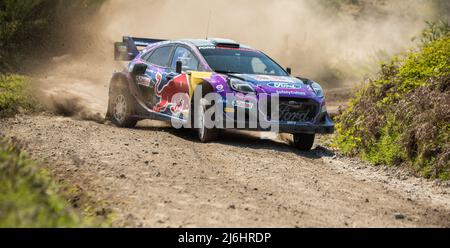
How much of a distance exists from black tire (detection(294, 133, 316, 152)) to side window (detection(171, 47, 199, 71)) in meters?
1.82

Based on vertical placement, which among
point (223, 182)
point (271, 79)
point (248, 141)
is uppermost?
point (271, 79)

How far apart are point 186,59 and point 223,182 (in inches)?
166

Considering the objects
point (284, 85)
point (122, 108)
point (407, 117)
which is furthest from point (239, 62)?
point (407, 117)

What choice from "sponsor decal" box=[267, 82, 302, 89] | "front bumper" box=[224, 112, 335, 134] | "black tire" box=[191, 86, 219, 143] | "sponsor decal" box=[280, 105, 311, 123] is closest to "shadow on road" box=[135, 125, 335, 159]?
"black tire" box=[191, 86, 219, 143]

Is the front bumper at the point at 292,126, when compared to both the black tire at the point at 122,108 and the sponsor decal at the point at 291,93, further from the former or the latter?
the black tire at the point at 122,108

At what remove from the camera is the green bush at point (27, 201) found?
16.5 feet

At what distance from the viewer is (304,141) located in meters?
12.1

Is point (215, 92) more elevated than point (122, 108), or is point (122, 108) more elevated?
point (215, 92)

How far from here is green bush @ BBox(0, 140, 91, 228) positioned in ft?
16.5

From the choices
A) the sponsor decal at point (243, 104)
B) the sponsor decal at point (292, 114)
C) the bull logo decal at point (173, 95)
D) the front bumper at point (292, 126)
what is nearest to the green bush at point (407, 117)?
the front bumper at point (292, 126)

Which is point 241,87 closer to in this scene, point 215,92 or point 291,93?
point 215,92
